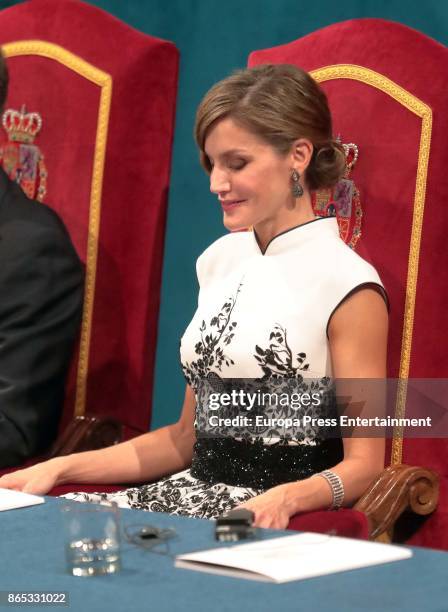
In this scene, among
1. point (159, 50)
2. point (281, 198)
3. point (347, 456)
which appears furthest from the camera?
point (159, 50)

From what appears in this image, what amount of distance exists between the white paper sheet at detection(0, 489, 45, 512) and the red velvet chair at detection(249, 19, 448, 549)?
81 cm

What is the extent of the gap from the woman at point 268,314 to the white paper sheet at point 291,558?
0.67m

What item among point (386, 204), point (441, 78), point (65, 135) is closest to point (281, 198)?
point (386, 204)

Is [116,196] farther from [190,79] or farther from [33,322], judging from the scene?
[190,79]

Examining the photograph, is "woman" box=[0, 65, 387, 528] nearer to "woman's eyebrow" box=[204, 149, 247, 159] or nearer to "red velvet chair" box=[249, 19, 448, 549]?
"woman's eyebrow" box=[204, 149, 247, 159]

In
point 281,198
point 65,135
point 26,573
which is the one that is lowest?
point 26,573

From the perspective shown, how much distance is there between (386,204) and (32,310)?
2.78 feet

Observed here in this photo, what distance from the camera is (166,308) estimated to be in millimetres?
3527

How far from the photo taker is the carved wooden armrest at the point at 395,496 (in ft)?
7.24

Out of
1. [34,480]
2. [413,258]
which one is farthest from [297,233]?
[34,480]

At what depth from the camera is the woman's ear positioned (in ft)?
7.75

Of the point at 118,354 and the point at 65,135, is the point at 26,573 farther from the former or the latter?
the point at 65,135

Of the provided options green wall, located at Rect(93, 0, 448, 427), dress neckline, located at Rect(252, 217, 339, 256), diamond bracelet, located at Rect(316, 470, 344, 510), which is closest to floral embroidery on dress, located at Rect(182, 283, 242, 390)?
dress neckline, located at Rect(252, 217, 339, 256)

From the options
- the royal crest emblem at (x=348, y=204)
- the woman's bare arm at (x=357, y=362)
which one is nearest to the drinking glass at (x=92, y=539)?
the woman's bare arm at (x=357, y=362)
